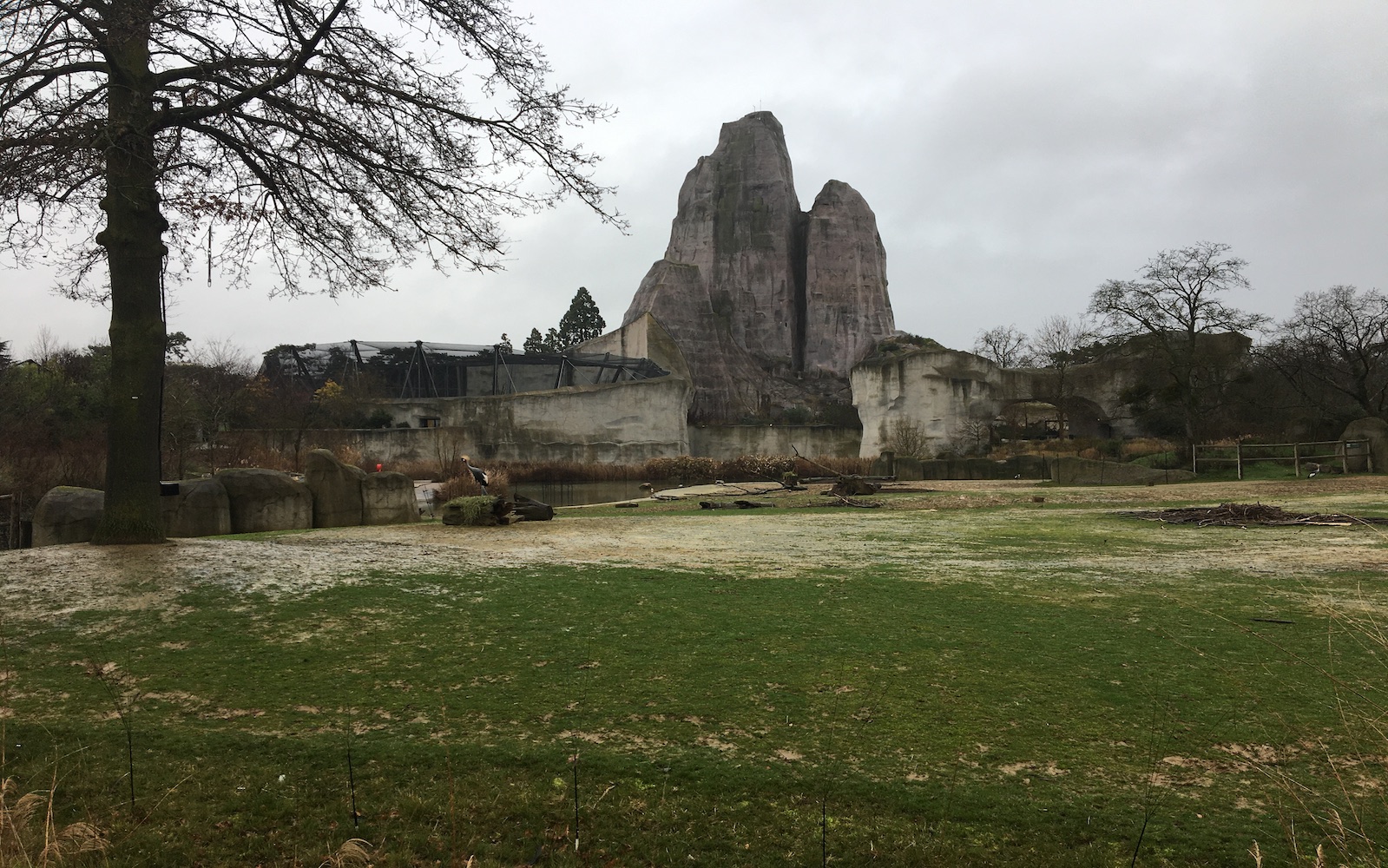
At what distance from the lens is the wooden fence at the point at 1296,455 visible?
21531 mm

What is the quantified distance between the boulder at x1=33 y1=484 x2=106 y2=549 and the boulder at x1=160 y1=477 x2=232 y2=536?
1.01m

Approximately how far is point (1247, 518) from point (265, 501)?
45.3 ft

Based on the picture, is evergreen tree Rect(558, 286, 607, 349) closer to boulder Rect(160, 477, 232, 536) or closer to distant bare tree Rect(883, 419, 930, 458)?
distant bare tree Rect(883, 419, 930, 458)

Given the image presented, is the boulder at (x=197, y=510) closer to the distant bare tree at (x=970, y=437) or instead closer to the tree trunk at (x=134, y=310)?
the tree trunk at (x=134, y=310)

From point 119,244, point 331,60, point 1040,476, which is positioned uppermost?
point 331,60

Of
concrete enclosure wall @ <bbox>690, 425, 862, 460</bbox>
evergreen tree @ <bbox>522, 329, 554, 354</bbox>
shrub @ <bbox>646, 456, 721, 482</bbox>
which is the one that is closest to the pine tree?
evergreen tree @ <bbox>522, 329, 554, 354</bbox>

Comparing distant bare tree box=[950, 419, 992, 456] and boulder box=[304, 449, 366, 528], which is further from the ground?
distant bare tree box=[950, 419, 992, 456]

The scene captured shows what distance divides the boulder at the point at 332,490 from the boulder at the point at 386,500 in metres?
0.14

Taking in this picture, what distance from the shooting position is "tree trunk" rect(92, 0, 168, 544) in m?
7.37

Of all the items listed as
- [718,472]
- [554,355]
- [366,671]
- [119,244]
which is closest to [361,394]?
[554,355]

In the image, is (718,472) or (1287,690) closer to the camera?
(1287,690)

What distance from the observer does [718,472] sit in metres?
34.9

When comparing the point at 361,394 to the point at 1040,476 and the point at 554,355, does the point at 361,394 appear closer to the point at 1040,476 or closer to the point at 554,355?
the point at 554,355

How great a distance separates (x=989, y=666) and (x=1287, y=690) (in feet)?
3.95
